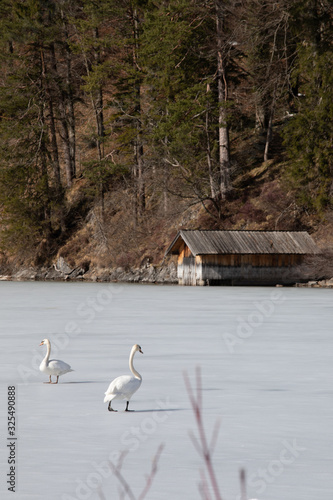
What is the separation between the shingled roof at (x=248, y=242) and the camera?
1951 inches

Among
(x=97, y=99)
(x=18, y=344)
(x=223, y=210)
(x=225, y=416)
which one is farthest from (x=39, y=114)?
(x=225, y=416)

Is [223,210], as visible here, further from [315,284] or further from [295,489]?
[295,489]

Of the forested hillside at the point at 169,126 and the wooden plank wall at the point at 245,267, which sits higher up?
the forested hillside at the point at 169,126

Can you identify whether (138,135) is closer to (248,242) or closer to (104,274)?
(104,274)

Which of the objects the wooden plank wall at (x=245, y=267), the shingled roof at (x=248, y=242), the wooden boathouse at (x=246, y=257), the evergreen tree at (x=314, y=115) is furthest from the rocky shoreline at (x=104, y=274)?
the evergreen tree at (x=314, y=115)

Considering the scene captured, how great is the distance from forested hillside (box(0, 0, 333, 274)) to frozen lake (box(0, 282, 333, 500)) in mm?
31169

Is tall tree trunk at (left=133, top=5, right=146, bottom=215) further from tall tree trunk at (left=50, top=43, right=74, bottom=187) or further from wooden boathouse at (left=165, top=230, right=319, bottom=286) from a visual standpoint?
wooden boathouse at (left=165, top=230, right=319, bottom=286)

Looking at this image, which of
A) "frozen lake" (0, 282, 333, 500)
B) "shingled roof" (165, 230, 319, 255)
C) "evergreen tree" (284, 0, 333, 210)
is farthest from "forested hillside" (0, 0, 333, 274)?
"frozen lake" (0, 282, 333, 500)

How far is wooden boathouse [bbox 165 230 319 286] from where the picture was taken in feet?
164

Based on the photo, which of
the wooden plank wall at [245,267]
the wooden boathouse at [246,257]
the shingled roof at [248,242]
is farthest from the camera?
the wooden plank wall at [245,267]

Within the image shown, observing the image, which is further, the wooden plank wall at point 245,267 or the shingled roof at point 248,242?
the wooden plank wall at point 245,267

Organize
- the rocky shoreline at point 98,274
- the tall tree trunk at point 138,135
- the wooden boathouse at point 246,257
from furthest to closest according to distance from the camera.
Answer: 1. the tall tree trunk at point 138,135
2. the rocky shoreline at point 98,274
3. the wooden boathouse at point 246,257

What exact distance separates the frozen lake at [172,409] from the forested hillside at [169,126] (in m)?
31.2

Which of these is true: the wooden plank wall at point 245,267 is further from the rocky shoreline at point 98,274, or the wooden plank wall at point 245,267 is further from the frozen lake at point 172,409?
the frozen lake at point 172,409
